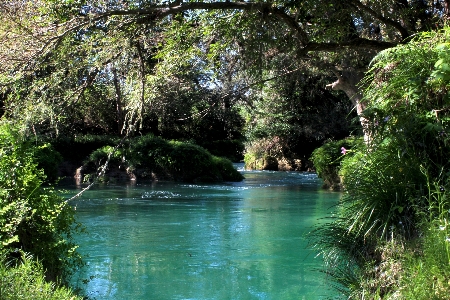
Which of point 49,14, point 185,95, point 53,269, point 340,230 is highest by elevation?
point 185,95

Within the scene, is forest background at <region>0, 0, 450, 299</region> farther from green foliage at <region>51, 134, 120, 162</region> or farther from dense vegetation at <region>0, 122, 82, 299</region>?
green foliage at <region>51, 134, 120, 162</region>

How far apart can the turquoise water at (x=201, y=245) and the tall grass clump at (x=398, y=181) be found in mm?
1838

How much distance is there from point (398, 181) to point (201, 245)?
219 inches

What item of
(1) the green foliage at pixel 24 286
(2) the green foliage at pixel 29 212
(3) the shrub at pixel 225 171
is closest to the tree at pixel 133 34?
(2) the green foliage at pixel 29 212

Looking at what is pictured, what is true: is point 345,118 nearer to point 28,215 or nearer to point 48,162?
point 28,215

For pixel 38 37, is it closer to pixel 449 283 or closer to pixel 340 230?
pixel 340 230

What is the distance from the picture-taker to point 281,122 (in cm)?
2786

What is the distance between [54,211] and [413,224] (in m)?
3.79

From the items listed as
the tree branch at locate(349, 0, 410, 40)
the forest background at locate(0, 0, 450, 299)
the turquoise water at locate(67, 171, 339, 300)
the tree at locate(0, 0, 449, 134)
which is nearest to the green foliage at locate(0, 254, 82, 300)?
the forest background at locate(0, 0, 450, 299)

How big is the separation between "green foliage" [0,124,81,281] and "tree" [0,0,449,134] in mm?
967

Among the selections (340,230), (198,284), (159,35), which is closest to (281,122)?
(159,35)

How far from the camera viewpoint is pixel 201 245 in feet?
32.7

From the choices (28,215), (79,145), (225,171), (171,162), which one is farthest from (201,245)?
(79,145)

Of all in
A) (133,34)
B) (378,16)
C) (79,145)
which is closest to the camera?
(133,34)
